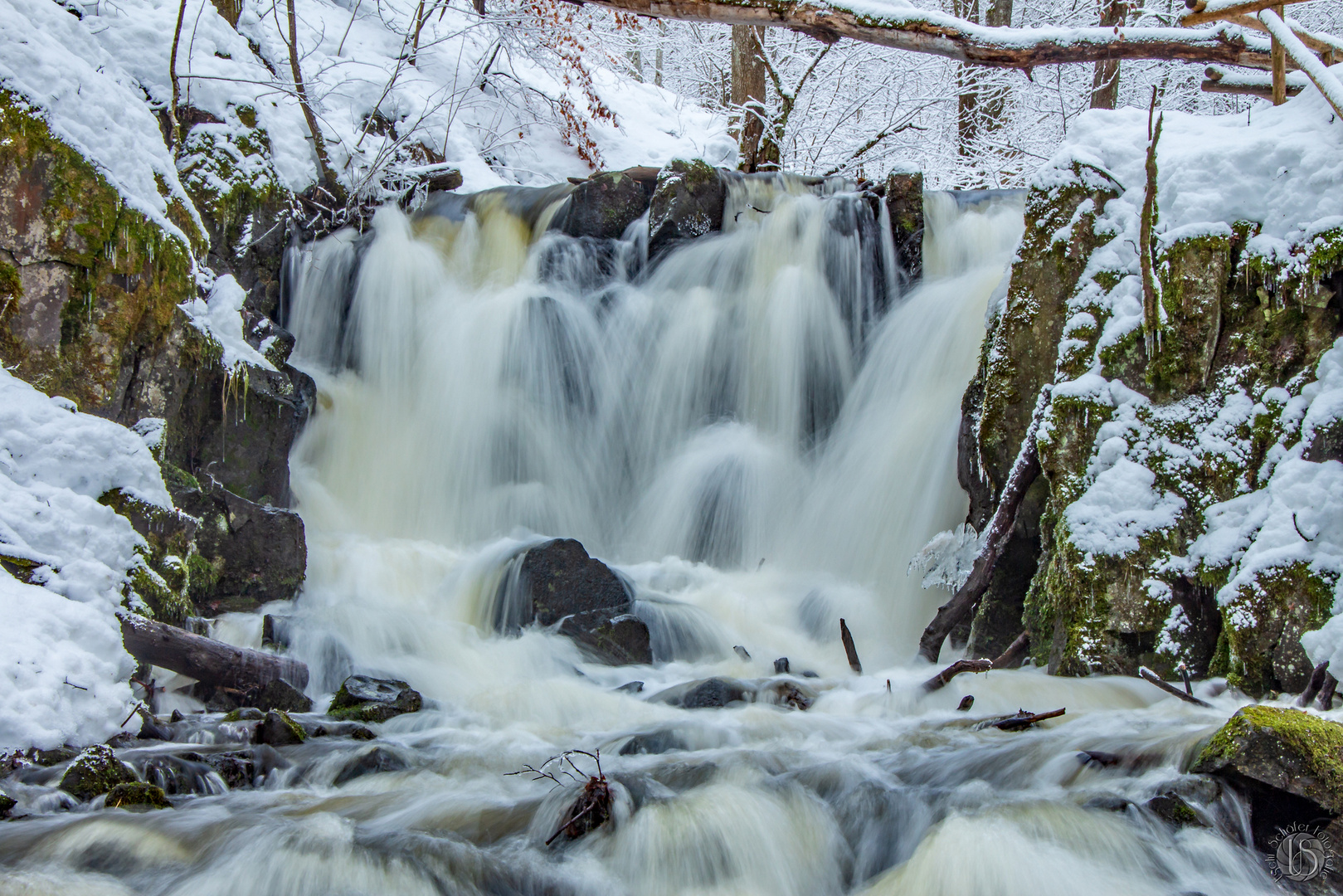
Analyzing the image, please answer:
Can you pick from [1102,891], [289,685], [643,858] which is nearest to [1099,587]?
[1102,891]

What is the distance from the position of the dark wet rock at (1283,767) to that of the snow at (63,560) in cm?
347

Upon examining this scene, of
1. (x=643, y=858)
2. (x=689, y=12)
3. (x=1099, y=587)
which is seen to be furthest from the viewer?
(x=1099, y=587)

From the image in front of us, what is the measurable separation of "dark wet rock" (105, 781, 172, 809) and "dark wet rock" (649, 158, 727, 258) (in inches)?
223

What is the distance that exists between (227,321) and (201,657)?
2369 mm

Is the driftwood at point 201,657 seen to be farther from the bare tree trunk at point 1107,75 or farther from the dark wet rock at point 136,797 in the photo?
the bare tree trunk at point 1107,75

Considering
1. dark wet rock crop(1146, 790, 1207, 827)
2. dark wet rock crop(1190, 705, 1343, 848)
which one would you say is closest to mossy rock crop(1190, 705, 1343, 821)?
dark wet rock crop(1190, 705, 1343, 848)

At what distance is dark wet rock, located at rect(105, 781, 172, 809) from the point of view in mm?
2770

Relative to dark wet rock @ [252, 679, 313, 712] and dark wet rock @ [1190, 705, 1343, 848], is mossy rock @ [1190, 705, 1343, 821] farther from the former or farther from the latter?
dark wet rock @ [252, 679, 313, 712]

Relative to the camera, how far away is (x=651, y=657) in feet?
16.4

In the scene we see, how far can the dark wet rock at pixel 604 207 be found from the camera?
7754 mm

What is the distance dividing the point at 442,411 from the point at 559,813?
14.8 feet

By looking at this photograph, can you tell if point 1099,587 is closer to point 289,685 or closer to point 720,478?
point 720,478

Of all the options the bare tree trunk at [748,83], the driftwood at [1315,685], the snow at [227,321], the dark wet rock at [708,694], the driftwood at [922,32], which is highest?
the bare tree trunk at [748,83]

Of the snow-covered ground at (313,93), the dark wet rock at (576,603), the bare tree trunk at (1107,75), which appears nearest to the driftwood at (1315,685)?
the dark wet rock at (576,603)
